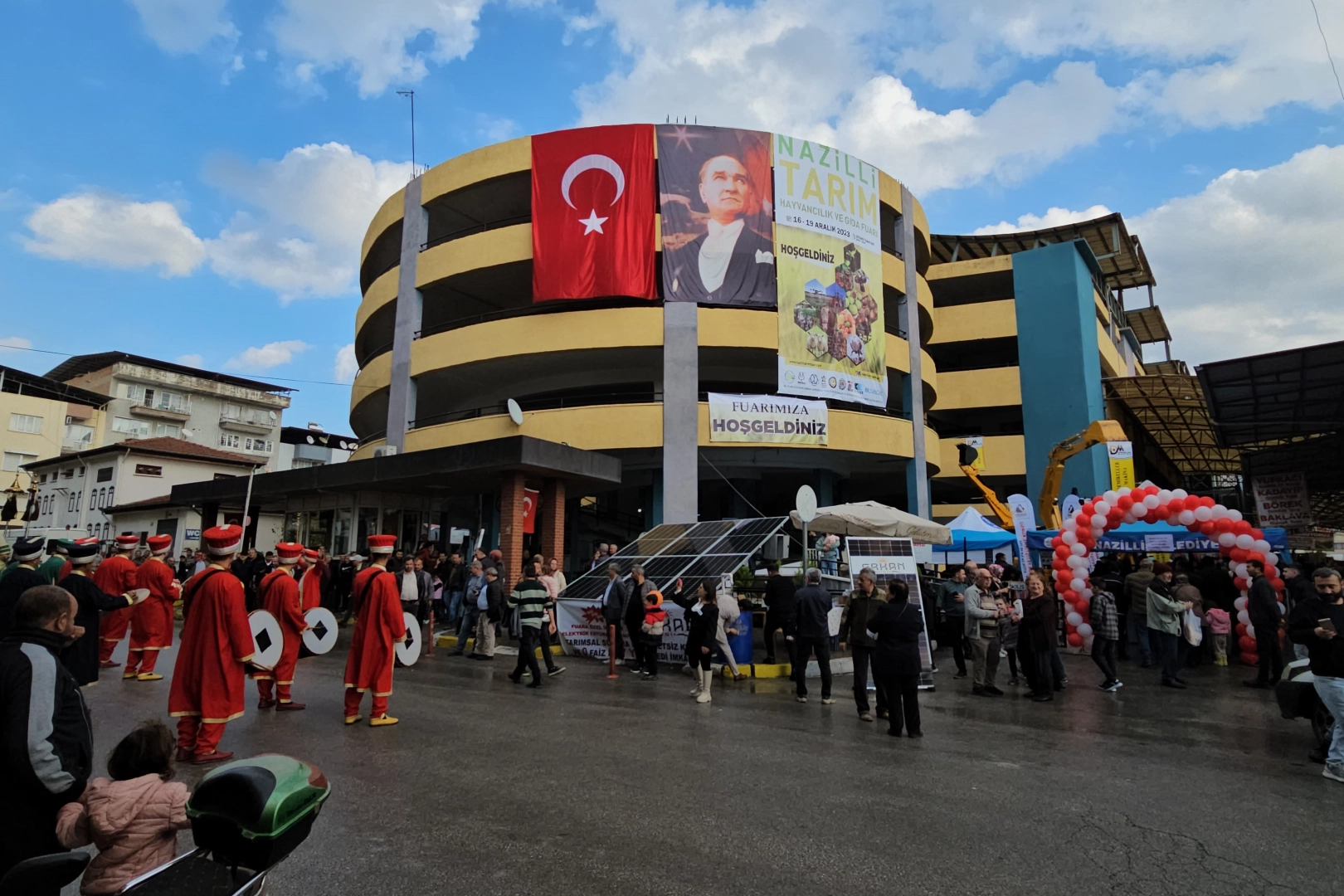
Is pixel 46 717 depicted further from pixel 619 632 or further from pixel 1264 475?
pixel 1264 475

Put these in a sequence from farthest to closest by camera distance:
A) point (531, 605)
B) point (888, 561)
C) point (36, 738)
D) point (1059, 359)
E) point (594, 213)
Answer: point (1059, 359) → point (594, 213) → point (888, 561) → point (531, 605) → point (36, 738)

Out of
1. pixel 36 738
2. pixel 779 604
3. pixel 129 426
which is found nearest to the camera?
pixel 36 738

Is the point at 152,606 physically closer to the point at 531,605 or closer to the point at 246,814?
the point at 531,605

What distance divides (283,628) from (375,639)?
174 centimetres

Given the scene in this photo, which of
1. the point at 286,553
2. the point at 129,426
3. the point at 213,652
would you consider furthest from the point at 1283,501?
the point at 129,426

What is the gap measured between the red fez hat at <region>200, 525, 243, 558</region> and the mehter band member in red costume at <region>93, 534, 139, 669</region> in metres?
4.40

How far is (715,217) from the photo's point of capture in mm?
24516

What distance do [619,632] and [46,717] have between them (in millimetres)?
11794

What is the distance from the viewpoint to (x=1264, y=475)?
31.3 m

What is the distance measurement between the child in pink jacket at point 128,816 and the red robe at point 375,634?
5292 mm

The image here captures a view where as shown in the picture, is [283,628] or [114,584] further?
[114,584]

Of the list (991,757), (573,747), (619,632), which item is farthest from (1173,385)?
(573,747)

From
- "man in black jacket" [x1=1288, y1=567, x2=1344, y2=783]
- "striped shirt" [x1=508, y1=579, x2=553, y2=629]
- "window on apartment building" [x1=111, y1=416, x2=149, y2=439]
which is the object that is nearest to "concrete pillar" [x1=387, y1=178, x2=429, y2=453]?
"striped shirt" [x1=508, y1=579, x2=553, y2=629]

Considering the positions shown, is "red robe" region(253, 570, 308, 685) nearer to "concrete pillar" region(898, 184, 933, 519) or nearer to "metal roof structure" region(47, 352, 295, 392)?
"concrete pillar" region(898, 184, 933, 519)
